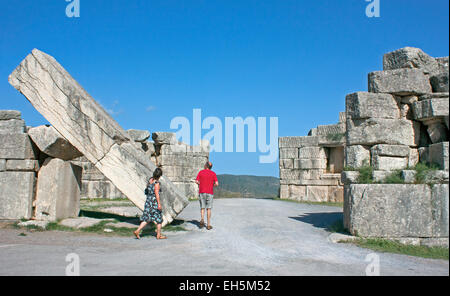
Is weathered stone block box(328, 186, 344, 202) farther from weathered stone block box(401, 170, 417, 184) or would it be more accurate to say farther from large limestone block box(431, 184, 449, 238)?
large limestone block box(431, 184, 449, 238)

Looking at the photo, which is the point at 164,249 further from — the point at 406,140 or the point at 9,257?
the point at 406,140

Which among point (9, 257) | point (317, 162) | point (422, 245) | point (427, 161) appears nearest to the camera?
point (9, 257)

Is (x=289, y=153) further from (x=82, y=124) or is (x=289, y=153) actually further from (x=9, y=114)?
(x=9, y=114)

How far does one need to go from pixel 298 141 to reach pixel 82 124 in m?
11.2

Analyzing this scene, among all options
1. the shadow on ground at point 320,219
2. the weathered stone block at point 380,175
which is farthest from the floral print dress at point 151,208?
the weathered stone block at point 380,175

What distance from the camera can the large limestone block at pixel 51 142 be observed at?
28.7ft

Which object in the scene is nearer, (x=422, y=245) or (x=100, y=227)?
(x=422, y=245)

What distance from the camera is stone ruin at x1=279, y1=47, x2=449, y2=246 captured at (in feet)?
22.3

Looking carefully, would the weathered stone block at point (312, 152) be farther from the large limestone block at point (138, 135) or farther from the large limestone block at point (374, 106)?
the large limestone block at point (374, 106)

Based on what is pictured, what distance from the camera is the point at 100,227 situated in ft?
27.6

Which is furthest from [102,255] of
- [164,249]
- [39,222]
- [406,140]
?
[406,140]
